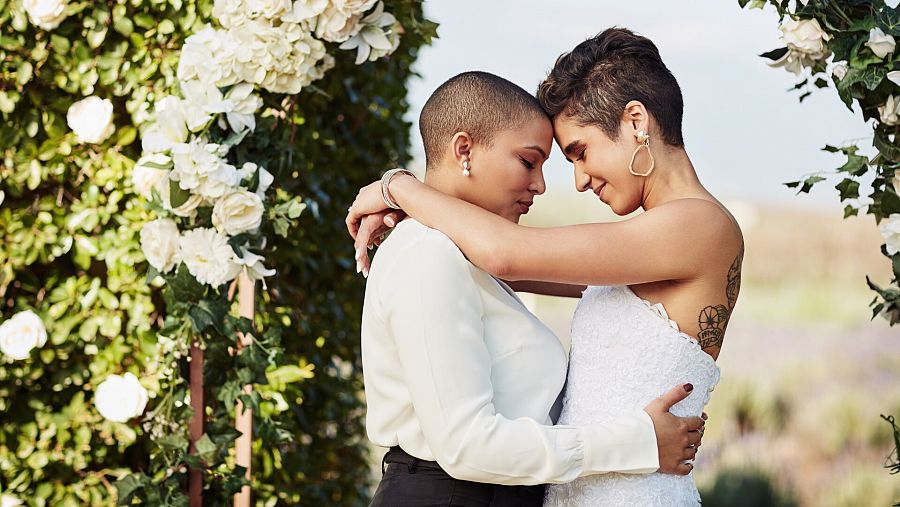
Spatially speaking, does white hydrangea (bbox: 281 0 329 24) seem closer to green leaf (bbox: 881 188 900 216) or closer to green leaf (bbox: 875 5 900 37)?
green leaf (bbox: 875 5 900 37)

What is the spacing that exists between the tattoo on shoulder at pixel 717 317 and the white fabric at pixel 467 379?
0.24 metres

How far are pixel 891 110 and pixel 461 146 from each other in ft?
3.31

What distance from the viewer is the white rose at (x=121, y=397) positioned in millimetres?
3057

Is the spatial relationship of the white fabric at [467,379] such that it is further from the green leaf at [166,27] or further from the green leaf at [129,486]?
the green leaf at [166,27]

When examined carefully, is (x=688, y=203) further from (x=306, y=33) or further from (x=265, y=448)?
(x=265, y=448)

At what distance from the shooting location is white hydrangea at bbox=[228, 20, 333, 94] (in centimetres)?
271

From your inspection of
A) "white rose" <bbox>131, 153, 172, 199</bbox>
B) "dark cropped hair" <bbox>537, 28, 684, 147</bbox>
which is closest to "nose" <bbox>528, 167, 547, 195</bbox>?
"dark cropped hair" <bbox>537, 28, 684, 147</bbox>

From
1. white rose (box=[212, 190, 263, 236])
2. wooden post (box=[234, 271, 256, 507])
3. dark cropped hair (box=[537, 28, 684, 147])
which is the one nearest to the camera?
dark cropped hair (box=[537, 28, 684, 147])

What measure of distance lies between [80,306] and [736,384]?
4.24 m

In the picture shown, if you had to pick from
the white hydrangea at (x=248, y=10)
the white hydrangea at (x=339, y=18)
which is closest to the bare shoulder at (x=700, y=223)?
the white hydrangea at (x=339, y=18)

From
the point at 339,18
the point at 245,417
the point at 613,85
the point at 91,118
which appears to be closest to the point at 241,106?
the point at 339,18

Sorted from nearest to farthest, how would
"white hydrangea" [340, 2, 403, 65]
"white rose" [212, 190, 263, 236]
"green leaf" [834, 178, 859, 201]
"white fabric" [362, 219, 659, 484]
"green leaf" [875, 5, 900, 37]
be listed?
"white fabric" [362, 219, 659, 484] < "green leaf" [875, 5, 900, 37] < "green leaf" [834, 178, 859, 201] < "white rose" [212, 190, 263, 236] < "white hydrangea" [340, 2, 403, 65]

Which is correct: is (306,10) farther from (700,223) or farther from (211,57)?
(700,223)

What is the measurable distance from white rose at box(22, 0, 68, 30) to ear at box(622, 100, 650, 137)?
6.41 ft
